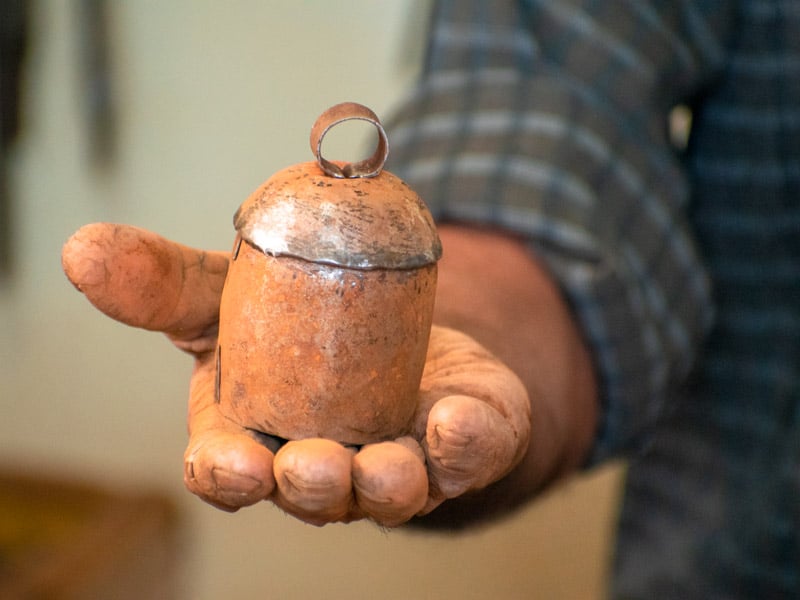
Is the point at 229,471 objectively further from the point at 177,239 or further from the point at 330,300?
the point at 177,239

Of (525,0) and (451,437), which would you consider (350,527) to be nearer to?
(525,0)

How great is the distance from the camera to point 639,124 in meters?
1.30

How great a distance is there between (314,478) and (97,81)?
6.29ft

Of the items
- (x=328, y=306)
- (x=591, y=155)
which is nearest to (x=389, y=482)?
(x=328, y=306)

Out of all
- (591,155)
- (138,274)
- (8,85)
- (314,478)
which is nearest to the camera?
(314,478)

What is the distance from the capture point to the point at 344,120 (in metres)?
0.74

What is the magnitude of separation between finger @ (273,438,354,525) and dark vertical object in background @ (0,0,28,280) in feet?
6.25

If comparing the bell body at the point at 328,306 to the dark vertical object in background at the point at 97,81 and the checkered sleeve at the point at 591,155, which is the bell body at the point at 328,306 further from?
the dark vertical object in background at the point at 97,81

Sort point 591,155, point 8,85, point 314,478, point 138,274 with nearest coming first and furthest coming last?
point 314,478 → point 138,274 → point 591,155 → point 8,85

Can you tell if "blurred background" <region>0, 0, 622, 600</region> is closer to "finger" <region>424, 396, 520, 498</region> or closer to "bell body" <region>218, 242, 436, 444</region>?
"bell body" <region>218, 242, 436, 444</region>

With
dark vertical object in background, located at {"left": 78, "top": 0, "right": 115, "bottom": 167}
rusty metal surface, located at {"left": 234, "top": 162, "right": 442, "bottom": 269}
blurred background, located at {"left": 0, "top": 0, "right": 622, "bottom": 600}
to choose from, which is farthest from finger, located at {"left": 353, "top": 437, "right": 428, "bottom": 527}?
dark vertical object in background, located at {"left": 78, "top": 0, "right": 115, "bottom": 167}

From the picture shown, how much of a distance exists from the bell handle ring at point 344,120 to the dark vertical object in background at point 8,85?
1.77m

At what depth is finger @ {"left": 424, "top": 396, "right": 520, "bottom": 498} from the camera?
635mm

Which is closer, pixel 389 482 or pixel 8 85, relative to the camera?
pixel 389 482
